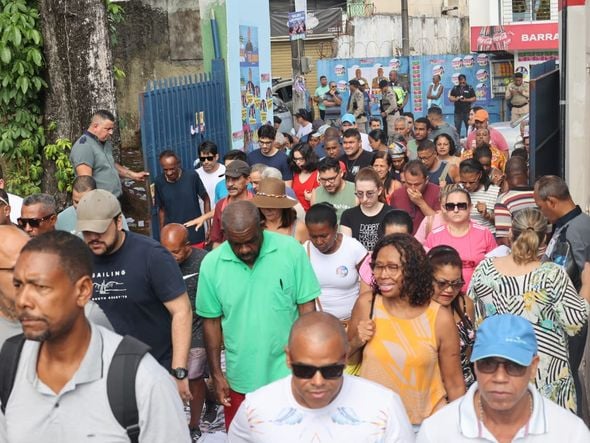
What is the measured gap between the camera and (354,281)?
778cm

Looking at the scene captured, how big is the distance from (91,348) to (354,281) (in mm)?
4221

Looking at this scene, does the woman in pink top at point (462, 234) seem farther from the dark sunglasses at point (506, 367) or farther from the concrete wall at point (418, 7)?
the concrete wall at point (418, 7)

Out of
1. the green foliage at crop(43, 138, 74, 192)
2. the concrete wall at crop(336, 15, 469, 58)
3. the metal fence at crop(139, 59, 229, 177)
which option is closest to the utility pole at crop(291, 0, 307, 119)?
the metal fence at crop(139, 59, 229, 177)

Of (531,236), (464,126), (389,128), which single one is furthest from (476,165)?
(464,126)

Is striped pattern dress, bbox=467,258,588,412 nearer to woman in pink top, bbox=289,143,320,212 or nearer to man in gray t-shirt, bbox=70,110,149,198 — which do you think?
woman in pink top, bbox=289,143,320,212

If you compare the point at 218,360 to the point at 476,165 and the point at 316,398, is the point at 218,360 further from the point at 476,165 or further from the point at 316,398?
the point at 476,165

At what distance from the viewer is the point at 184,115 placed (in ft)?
47.0

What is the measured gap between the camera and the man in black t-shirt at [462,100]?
30.6 meters

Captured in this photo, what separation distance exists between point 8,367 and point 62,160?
351 inches

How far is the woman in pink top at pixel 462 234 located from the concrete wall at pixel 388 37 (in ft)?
117

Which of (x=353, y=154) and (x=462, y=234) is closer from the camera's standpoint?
(x=462, y=234)

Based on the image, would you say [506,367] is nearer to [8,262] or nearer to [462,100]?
[8,262]

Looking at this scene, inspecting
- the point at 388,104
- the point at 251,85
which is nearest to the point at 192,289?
the point at 251,85

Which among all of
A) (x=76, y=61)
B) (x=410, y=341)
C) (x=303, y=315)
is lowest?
Result: (x=410, y=341)
